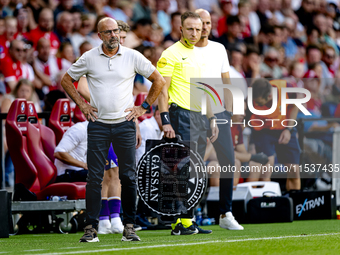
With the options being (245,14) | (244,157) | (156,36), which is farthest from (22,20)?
(245,14)

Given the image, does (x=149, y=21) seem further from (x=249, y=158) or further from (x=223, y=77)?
(x=223, y=77)

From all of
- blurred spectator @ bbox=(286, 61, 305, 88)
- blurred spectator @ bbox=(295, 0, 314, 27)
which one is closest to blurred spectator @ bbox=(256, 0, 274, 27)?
blurred spectator @ bbox=(295, 0, 314, 27)

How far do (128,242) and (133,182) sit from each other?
0.53 metres

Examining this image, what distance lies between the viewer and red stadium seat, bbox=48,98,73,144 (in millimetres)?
7922

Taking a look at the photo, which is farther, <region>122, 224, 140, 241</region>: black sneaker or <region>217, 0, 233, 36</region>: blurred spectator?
<region>217, 0, 233, 36</region>: blurred spectator

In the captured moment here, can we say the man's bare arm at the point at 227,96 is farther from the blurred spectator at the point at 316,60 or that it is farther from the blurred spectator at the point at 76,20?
the blurred spectator at the point at 316,60

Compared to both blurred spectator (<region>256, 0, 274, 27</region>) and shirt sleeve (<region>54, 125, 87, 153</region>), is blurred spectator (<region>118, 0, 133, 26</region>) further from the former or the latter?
shirt sleeve (<region>54, 125, 87, 153</region>)

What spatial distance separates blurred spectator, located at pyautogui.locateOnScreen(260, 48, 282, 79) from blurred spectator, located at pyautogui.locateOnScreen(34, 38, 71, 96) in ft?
15.6

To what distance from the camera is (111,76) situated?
5.21 meters

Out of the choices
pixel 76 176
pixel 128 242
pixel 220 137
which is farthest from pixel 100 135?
pixel 76 176

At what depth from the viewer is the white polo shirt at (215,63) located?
6.21 meters

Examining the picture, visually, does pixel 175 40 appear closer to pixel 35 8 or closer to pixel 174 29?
pixel 174 29

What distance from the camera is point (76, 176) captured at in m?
7.28

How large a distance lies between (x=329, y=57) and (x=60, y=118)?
333 inches
